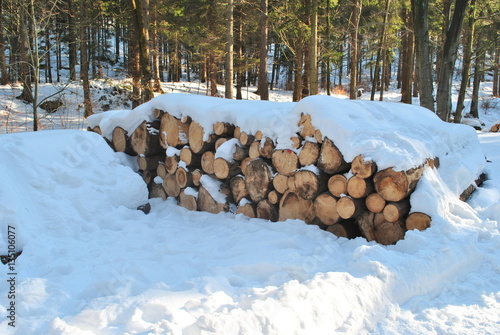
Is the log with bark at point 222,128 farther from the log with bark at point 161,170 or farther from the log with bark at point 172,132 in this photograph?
the log with bark at point 161,170

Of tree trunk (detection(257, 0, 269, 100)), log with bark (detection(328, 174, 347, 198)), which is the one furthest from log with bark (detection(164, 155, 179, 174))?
tree trunk (detection(257, 0, 269, 100))

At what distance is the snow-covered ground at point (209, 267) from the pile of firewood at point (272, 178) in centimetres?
19

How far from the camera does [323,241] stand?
3.24 meters

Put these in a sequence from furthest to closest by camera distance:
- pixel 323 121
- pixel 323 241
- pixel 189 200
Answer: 1. pixel 189 200
2. pixel 323 121
3. pixel 323 241

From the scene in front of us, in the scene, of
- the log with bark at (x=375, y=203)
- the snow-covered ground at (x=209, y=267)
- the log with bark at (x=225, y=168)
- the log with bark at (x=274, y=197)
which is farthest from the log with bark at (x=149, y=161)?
the log with bark at (x=375, y=203)

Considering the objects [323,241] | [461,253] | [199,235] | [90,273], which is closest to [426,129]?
[461,253]

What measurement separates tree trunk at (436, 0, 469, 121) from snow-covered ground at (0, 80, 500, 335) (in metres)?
4.80

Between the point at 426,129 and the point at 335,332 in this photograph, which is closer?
the point at 335,332

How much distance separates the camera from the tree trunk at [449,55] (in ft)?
25.8

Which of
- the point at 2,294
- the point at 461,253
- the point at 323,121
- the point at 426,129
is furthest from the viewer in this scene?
the point at 426,129

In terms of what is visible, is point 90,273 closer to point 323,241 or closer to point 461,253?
point 323,241

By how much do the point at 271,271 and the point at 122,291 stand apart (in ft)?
3.55

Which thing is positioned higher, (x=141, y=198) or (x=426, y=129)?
(x=426, y=129)

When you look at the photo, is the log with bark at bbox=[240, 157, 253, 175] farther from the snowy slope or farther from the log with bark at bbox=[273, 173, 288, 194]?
the snowy slope
